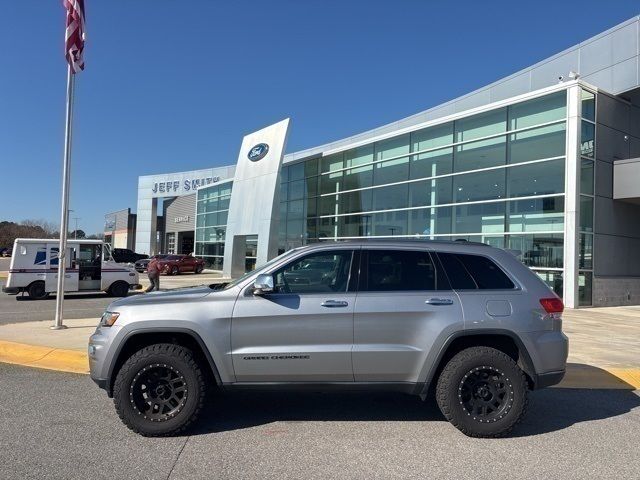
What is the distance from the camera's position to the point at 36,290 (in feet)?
59.3

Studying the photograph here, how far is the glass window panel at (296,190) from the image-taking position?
105 feet

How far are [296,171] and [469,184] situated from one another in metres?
14.0

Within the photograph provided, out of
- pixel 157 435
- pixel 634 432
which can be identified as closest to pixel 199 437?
pixel 157 435

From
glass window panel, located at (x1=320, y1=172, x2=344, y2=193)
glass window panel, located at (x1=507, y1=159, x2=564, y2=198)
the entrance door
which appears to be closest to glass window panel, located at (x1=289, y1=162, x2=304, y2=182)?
glass window panel, located at (x1=320, y1=172, x2=344, y2=193)

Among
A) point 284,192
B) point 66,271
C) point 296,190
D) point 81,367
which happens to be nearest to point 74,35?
point 81,367

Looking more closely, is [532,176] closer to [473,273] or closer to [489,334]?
[473,273]

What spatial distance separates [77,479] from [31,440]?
1073 millimetres

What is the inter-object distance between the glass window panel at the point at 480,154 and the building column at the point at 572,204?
2.74 meters

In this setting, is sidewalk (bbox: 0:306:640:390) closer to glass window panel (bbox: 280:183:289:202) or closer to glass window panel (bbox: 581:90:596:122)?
glass window panel (bbox: 581:90:596:122)

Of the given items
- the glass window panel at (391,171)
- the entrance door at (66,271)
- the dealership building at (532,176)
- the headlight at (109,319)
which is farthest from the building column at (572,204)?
the entrance door at (66,271)

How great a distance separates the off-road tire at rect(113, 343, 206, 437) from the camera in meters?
4.75

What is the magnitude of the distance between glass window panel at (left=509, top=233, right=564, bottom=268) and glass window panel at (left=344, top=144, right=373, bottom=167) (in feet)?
31.1

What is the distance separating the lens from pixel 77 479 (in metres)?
3.83

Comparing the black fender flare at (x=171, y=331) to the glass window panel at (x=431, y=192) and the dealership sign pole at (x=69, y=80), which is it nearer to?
the dealership sign pole at (x=69, y=80)
